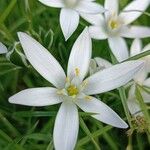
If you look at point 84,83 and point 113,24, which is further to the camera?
point 113,24

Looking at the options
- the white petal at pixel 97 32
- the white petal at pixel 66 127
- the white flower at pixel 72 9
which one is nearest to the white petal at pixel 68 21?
the white flower at pixel 72 9

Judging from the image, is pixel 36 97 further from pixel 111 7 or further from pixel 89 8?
pixel 111 7

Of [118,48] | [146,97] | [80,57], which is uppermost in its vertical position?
[80,57]

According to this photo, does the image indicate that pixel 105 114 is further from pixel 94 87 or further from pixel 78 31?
pixel 78 31

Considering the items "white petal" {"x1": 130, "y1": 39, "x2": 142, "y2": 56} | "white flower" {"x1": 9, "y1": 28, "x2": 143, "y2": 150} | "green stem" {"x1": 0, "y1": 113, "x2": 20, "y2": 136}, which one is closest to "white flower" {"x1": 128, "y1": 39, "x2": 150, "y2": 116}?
"white petal" {"x1": 130, "y1": 39, "x2": 142, "y2": 56}

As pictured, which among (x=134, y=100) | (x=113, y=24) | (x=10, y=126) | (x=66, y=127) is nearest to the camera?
(x=66, y=127)

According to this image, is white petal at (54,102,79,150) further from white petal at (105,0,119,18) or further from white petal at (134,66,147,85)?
white petal at (105,0,119,18)

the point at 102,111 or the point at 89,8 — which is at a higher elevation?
the point at 89,8

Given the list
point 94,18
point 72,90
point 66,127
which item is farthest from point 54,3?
point 66,127
